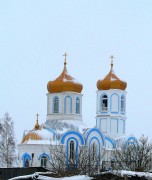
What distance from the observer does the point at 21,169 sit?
896 inches

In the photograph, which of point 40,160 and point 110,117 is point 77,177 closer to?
point 40,160

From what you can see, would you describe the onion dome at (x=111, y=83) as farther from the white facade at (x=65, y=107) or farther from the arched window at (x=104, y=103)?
the white facade at (x=65, y=107)

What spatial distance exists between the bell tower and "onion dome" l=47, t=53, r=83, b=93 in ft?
7.33

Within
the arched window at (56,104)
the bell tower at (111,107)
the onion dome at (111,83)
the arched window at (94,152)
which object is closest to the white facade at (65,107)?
the arched window at (56,104)

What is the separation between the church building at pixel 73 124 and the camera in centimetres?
4150

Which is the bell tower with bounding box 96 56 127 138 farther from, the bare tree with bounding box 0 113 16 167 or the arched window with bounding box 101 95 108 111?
the bare tree with bounding box 0 113 16 167

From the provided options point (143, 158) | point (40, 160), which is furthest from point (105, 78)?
point (143, 158)

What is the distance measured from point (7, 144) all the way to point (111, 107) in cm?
915

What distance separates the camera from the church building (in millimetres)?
41500

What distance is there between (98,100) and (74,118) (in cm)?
305

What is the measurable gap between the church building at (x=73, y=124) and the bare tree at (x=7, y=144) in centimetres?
134

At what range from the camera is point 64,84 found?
4412 cm

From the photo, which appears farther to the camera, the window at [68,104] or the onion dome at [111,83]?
the onion dome at [111,83]

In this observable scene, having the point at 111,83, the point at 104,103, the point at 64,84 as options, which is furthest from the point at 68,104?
the point at 111,83
